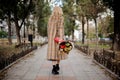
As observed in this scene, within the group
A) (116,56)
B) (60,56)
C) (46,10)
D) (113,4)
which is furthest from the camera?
(46,10)

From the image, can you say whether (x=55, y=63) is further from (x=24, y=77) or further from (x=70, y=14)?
(x=70, y=14)

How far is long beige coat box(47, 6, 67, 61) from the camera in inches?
440

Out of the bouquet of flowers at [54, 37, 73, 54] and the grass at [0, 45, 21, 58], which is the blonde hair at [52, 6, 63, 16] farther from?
the grass at [0, 45, 21, 58]

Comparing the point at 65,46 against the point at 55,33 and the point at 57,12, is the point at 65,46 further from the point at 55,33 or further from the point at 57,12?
the point at 57,12

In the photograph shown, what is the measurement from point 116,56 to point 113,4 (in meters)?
5.86

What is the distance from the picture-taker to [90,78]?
34.7 ft

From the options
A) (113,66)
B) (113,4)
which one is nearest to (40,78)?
(113,66)

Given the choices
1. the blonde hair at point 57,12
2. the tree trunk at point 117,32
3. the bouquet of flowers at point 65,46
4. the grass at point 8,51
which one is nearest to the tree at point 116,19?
the tree trunk at point 117,32

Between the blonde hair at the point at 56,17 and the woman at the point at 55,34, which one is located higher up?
the blonde hair at the point at 56,17

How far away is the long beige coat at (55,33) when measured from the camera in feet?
36.7

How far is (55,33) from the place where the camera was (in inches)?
443

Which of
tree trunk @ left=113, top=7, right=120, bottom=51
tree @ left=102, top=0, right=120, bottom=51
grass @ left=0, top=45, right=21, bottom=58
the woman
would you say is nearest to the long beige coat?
the woman

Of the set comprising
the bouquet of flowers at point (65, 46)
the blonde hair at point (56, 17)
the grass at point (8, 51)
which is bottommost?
the grass at point (8, 51)

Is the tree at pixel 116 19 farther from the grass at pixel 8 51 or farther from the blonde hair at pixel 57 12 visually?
the blonde hair at pixel 57 12
